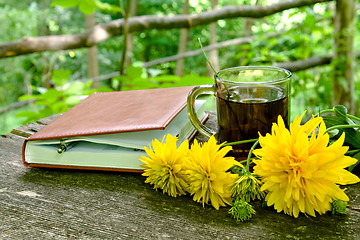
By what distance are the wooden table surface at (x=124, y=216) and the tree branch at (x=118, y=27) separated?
0.78 m

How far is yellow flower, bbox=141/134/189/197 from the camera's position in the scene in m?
0.65

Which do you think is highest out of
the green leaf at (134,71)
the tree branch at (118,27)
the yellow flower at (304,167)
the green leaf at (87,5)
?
the green leaf at (87,5)

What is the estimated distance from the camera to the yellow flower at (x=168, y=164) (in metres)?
0.65

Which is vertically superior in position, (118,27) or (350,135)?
(118,27)

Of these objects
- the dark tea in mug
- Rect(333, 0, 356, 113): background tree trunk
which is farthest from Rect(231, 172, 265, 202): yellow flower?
Rect(333, 0, 356, 113): background tree trunk

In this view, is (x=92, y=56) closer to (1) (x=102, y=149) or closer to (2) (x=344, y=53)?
(2) (x=344, y=53)

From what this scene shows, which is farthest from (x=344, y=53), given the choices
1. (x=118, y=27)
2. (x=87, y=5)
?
(x=87, y=5)

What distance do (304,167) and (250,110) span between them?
18 cm

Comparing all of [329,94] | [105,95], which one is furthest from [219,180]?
[329,94]

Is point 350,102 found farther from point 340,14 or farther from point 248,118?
point 248,118

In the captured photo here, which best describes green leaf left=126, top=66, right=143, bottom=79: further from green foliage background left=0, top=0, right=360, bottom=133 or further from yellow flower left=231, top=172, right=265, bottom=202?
yellow flower left=231, top=172, right=265, bottom=202

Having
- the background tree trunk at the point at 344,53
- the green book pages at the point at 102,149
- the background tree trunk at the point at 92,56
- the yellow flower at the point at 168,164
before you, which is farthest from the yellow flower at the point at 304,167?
the background tree trunk at the point at 92,56

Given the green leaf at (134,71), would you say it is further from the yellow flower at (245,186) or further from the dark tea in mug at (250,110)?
the yellow flower at (245,186)

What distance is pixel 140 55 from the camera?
1048cm
